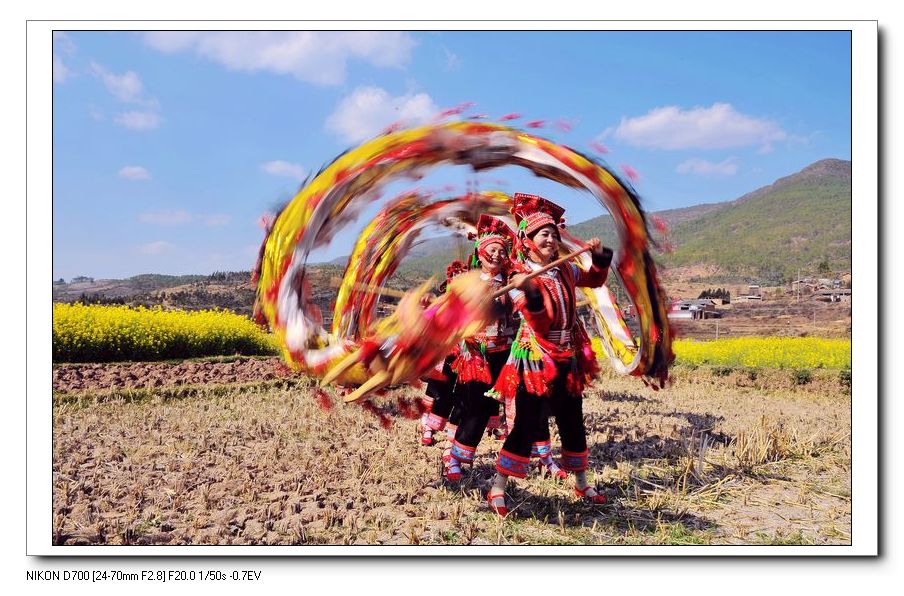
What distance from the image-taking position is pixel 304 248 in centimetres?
343

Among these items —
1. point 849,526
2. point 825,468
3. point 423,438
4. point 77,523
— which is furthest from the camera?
point 423,438

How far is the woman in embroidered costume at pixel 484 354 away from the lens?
3979mm

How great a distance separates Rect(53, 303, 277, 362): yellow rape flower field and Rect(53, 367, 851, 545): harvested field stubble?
1.99 meters

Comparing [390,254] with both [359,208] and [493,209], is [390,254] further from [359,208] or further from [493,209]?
[359,208]

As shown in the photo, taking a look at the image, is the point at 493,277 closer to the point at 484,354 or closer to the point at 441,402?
the point at 484,354

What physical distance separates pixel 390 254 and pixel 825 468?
3645 millimetres

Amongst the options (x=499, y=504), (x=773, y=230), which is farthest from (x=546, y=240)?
(x=773, y=230)

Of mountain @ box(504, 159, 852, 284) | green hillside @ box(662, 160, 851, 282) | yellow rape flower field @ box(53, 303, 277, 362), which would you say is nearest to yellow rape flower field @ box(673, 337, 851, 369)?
yellow rape flower field @ box(53, 303, 277, 362)

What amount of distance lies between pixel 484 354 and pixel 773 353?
24.5 ft

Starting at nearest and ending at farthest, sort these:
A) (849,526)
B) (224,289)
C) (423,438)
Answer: (849,526)
(423,438)
(224,289)

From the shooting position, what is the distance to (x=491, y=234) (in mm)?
4117

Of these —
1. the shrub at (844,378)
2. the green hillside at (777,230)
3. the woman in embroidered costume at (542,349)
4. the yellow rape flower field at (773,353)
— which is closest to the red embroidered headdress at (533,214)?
the woman in embroidered costume at (542,349)

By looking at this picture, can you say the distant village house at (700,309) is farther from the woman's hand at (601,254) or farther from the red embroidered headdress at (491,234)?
the woman's hand at (601,254)
